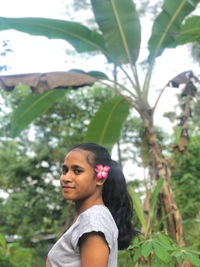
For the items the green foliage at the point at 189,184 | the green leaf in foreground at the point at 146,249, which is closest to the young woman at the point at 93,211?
the green leaf in foreground at the point at 146,249

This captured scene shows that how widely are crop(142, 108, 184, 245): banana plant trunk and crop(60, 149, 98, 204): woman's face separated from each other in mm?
2837

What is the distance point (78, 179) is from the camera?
1.51 m

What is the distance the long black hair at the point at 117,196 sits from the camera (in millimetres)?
1642

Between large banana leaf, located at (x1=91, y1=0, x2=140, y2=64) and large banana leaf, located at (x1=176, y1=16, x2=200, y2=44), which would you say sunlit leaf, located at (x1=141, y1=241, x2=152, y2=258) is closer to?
large banana leaf, located at (x1=91, y1=0, x2=140, y2=64)

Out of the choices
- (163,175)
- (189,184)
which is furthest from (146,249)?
(189,184)

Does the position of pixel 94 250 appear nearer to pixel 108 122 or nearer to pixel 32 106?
pixel 108 122

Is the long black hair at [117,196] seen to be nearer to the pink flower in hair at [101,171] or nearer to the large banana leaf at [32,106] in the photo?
the pink flower in hair at [101,171]

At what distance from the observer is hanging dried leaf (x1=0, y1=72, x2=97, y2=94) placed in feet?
14.2

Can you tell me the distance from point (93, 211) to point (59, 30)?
4.21 metres

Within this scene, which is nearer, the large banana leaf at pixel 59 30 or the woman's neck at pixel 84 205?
the woman's neck at pixel 84 205

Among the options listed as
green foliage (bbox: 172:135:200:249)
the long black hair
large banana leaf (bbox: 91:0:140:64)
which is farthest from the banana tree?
the long black hair

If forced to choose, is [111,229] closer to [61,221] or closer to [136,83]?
[136,83]

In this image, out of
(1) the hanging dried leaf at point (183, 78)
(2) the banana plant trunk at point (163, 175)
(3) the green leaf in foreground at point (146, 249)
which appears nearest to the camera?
(3) the green leaf in foreground at point (146, 249)

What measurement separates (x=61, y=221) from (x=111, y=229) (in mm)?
8485
